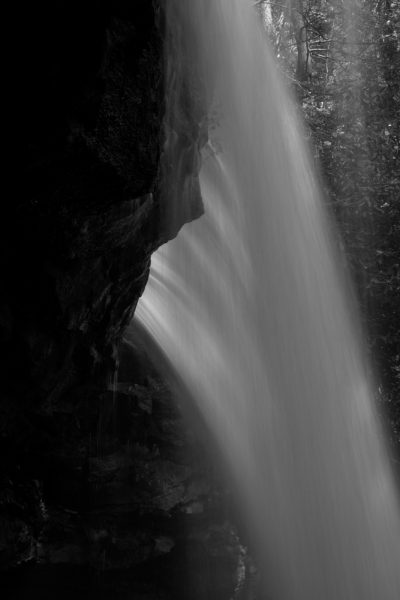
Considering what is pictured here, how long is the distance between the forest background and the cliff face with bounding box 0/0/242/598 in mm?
6425

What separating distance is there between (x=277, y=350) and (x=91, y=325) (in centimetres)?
597

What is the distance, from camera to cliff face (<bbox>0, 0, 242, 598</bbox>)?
5.26m

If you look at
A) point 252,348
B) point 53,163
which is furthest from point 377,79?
point 53,163

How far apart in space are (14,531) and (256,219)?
7257mm

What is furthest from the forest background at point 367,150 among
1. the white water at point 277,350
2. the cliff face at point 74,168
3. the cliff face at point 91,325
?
the cliff face at point 74,168

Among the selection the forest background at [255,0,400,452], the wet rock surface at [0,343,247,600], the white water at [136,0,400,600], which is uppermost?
the forest background at [255,0,400,452]

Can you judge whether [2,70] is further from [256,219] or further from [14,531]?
[256,219]

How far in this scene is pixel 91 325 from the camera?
7645 mm

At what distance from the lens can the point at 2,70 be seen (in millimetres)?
5293

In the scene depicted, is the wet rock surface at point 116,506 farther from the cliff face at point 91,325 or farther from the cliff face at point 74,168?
the cliff face at point 74,168

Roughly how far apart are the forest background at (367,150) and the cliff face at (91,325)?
6.42 m

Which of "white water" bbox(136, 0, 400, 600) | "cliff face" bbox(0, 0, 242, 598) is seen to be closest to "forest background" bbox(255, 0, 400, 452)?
"white water" bbox(136, 0, 400, 600)

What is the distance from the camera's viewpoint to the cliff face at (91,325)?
526cm

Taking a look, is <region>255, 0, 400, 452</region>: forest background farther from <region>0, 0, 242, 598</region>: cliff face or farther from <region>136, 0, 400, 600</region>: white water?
<region>0, 0, 242, 598</region>: cliff face
